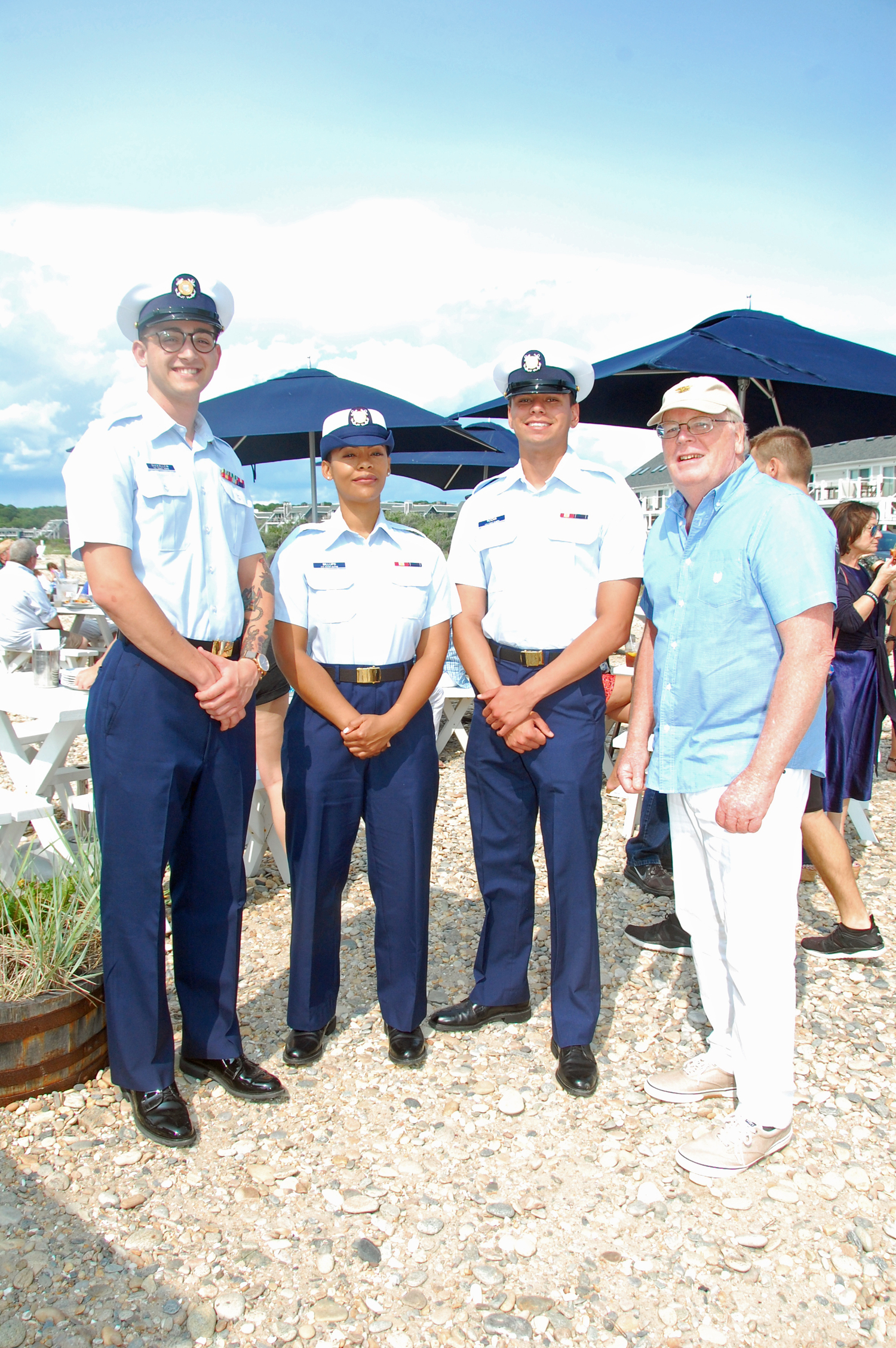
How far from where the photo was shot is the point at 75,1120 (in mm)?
2707

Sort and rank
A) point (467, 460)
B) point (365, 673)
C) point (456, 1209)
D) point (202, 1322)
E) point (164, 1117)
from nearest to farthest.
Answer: point (202, 1322), point (456, 1209), point (164, 1117), point (365, 673), point (467, 460)

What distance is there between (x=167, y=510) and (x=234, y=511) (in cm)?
28

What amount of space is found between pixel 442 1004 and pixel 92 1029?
4.50ft

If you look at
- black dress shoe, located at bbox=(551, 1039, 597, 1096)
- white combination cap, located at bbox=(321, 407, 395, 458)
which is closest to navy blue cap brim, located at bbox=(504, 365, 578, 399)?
white combination cap, located at bbox=(321, 407, 395, 458)

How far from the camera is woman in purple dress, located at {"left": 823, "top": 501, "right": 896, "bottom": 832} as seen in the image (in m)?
4.48

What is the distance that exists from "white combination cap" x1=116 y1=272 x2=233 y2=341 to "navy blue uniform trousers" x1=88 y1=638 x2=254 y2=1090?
960 millimetres

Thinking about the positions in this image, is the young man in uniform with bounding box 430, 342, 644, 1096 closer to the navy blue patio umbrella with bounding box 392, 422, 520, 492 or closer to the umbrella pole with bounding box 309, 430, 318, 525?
the navy blue patio umbrella with bounding box 392, 422, 520, 492

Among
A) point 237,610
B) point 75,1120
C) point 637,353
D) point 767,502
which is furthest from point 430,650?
point 637,353

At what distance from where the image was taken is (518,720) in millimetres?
2916

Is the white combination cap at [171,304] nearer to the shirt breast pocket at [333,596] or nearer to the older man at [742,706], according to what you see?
the shirt breast pocket at [333,596]

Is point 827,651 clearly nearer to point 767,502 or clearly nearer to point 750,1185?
point 767,502

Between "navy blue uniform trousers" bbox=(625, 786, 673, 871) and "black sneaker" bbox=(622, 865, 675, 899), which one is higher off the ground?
"navy blue uniform trousers" bbox=(625, 786, 673, 871)

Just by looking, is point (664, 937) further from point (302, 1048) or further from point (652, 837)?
point (302, 1048)

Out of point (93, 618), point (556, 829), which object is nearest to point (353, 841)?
point (556, 829)
